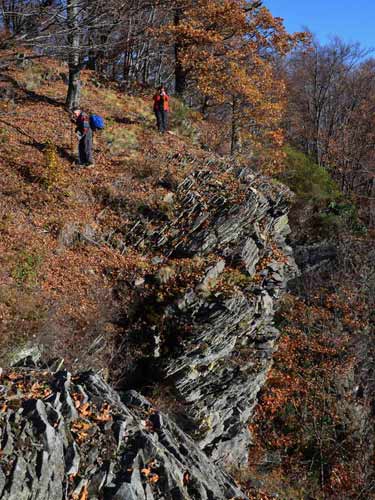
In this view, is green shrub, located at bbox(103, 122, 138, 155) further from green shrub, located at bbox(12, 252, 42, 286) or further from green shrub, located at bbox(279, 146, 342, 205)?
green shrub, located at bbox(279, 146, 342, 205)

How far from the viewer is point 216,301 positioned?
35.6ft

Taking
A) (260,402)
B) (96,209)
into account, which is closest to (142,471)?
(96,209)

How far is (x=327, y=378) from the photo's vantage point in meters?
14.9

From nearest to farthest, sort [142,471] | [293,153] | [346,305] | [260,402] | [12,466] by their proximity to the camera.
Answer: [12,466]
[142,471]
[260,402]
[346,305]
[293,153]

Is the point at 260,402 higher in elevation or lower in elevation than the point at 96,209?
lower

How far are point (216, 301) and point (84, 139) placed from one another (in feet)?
21.9

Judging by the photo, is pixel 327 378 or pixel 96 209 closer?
pixel 96 209

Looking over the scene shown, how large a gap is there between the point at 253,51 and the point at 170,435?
16218 millimetres


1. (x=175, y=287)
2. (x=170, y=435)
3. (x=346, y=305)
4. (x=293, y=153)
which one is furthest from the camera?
(x=293, y=153)

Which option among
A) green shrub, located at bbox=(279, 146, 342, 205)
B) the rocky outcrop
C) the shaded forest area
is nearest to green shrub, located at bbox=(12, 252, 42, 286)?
the shaded forest area

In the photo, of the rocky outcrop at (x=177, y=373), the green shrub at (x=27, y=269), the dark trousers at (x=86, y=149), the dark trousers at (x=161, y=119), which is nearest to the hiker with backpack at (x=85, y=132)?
the dark trousers at (x=86, y=149)

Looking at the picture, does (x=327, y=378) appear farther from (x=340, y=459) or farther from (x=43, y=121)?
(x=43, y=121)

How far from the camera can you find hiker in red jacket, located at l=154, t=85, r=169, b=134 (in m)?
15.3

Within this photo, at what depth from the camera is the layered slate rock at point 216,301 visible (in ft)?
34.7
